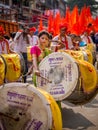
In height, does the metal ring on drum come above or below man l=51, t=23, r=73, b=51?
below

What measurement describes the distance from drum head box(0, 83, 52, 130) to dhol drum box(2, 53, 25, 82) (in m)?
3.13

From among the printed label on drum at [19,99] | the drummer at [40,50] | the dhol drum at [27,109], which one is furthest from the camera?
the drummer at [40,50]

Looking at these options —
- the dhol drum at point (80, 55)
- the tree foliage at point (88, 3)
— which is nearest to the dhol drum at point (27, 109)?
the dhol drum at point (80, 55)

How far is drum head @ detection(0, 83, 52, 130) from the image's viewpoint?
149 inches

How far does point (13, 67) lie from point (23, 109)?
11.8 feet

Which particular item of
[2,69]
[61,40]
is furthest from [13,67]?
[61,40]

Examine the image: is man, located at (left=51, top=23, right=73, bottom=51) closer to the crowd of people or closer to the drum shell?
the crowd of people

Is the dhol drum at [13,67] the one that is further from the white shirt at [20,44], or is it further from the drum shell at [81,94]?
the white shirt at [20,44]

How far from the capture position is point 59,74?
5.72 meters

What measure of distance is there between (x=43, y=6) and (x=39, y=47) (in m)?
49.7

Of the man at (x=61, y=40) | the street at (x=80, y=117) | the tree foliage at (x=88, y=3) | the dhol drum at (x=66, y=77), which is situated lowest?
the tree foliage at (x=88, y=3)

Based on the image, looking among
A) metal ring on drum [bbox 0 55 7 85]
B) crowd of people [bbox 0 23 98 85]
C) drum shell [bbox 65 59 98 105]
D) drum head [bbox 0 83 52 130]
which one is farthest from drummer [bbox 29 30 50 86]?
drum head [bbox 0 83 52 130]

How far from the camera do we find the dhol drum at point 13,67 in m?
7.29

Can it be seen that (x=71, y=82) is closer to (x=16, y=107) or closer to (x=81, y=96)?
(x=81, y=96)
